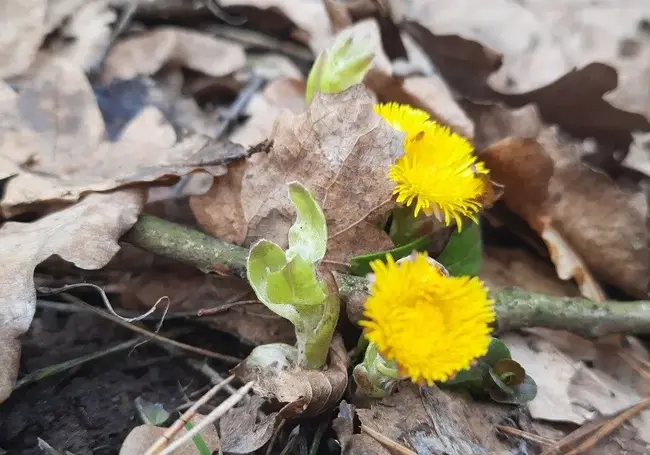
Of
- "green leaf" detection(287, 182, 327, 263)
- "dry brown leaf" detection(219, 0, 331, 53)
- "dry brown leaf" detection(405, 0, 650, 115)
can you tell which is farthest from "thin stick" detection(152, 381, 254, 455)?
"dry brown leaf" detection(405, 0, 650, 115)

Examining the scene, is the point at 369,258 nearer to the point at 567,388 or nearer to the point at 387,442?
the point at 387,442

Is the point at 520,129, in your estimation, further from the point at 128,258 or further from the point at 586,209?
the point at 128,258

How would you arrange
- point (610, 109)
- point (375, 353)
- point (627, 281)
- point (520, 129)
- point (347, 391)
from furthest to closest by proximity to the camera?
1. point (610, 109)
2. point (520, 129)
3. point (627, 281)
4. point (347, 391)
5. point (375, 353)

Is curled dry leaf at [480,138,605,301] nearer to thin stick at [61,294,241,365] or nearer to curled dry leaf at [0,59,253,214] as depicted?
curled dry leaf at [0,59,253,214]

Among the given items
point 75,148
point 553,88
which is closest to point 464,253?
point 553,88

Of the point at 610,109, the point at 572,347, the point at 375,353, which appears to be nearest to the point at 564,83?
the point at 610,109

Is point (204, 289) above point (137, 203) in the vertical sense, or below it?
below
